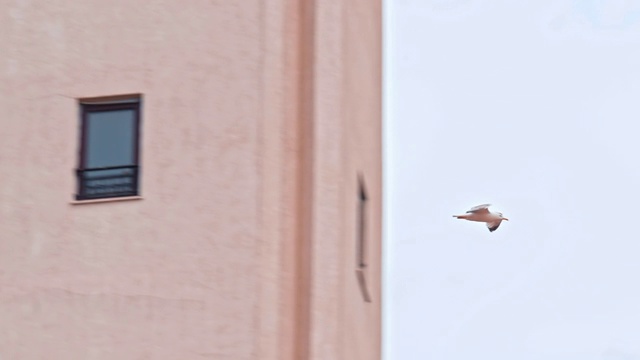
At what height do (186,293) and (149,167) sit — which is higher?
(149,167)

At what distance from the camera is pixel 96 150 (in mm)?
17953

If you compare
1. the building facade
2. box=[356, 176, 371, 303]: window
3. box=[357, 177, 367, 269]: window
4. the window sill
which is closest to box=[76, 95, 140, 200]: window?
the building facade

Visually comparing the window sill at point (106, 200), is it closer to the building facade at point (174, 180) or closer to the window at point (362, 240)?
the building facade at point (174, 180)

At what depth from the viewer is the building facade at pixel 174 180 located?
56.4 feet

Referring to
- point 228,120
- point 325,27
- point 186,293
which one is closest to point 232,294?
point 186,293

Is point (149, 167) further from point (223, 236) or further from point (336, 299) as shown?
point (336, 299)

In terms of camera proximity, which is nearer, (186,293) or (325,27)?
(186,293)

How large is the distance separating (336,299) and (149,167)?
2.09m

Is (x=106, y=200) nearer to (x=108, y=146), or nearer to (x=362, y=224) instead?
(x=108, y=146)
